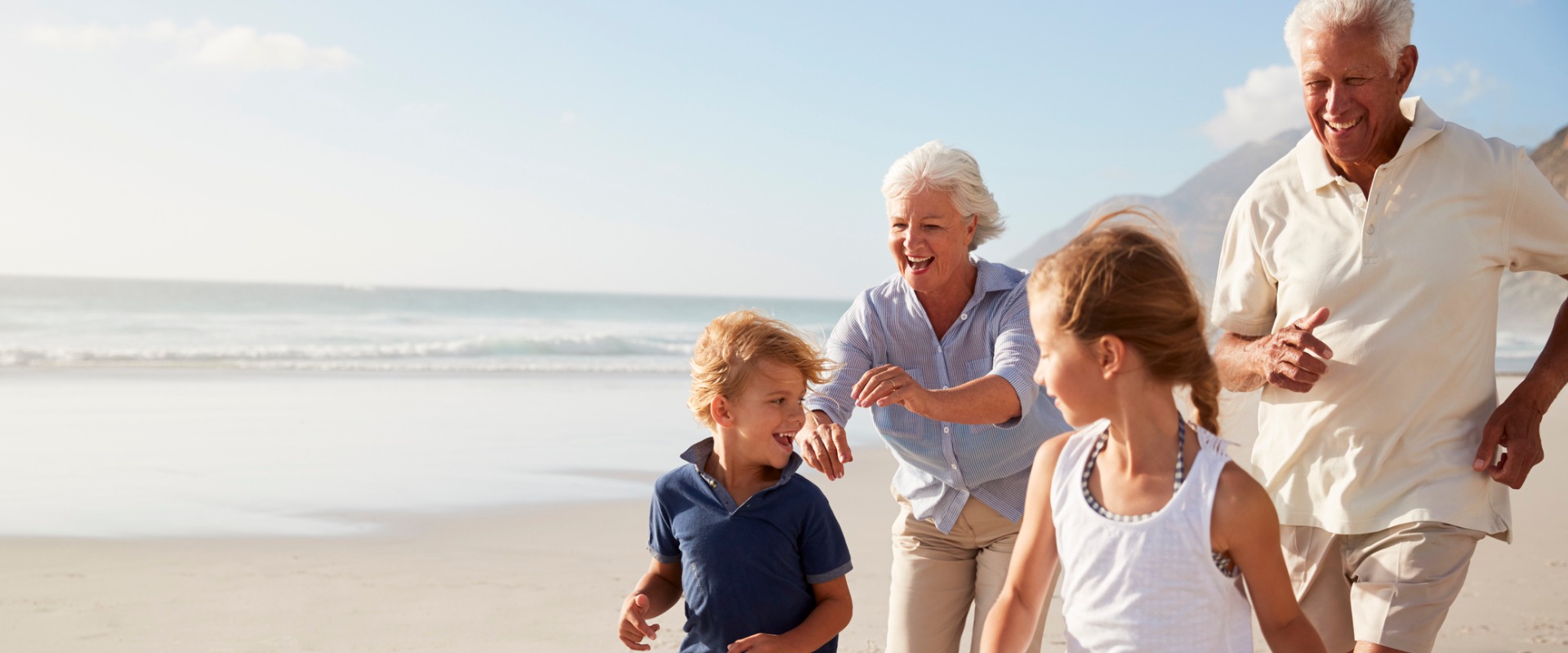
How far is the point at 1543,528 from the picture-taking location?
22.9 ft

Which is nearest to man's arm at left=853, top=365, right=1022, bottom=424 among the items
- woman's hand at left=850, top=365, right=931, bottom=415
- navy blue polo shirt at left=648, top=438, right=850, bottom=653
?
woman's hand at left=850, top=365, right=931, bottom=415

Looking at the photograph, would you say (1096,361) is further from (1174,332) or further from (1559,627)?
(1559,627)

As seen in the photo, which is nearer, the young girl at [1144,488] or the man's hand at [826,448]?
the young girl at [1144,488]

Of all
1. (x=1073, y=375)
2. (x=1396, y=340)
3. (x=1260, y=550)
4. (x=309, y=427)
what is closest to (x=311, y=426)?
(x=309, y=427)

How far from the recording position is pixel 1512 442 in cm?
255

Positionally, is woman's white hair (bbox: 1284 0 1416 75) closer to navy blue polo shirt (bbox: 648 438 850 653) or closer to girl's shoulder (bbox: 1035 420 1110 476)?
girl's shoulder (bbox: 1035 420 1110 476)

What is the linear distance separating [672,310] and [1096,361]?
57.6m

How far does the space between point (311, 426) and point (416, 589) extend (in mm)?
5686

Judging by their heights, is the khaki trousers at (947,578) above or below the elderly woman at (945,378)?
below

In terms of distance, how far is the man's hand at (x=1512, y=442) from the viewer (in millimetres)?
2525

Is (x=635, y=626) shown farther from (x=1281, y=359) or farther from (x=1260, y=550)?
(x=1281, y=359)

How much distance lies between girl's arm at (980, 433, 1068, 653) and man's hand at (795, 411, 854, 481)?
639mm

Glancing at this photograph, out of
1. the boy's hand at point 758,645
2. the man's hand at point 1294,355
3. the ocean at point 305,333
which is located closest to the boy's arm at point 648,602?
the boy's hand at point 758,645

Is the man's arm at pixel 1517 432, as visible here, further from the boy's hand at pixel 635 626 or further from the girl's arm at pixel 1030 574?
the boy's hand at pixel 635 626
